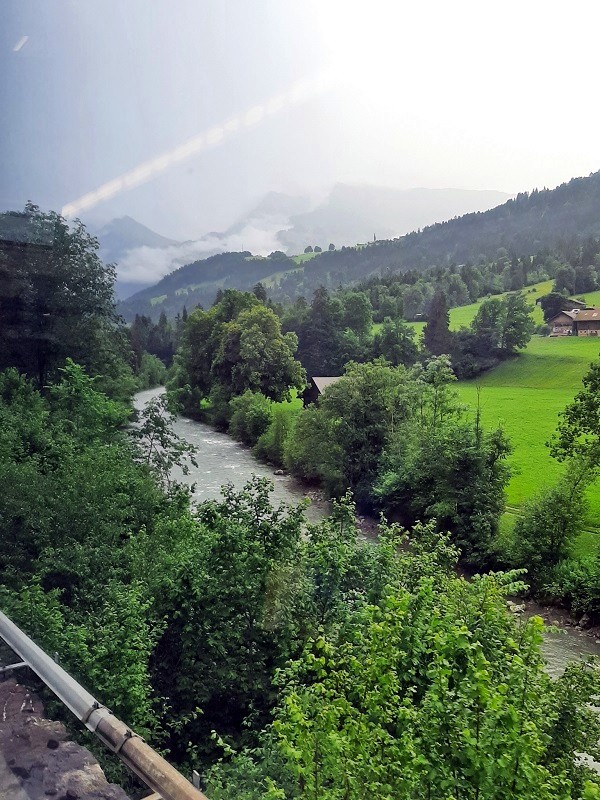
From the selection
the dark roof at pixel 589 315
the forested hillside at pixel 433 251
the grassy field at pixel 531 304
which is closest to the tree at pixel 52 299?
the forested hillside at pixel 433 251

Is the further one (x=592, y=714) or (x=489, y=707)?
(x=592, y=714)

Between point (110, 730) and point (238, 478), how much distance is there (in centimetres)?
973

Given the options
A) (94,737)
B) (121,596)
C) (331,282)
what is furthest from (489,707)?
(331,282)

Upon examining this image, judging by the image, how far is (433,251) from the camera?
21688 mm

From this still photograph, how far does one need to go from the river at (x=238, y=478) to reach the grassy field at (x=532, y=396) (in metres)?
2.97

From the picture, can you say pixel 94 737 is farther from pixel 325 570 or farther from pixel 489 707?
pixel 325 570

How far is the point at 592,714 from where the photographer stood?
2.69 m

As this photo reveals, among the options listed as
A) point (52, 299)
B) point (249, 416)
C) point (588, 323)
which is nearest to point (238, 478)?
point (249, 416)

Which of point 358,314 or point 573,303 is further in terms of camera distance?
point 358,314

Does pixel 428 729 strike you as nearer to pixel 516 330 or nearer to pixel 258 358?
pixel 516 330

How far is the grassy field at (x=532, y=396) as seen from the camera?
931cm

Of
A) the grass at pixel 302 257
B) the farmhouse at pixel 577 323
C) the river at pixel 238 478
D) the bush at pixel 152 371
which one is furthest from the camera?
the grass at pixel 302 257

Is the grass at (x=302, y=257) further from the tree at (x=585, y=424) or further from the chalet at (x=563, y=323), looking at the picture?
the tree at (x=585, y=424)

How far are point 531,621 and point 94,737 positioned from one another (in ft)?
4.79
